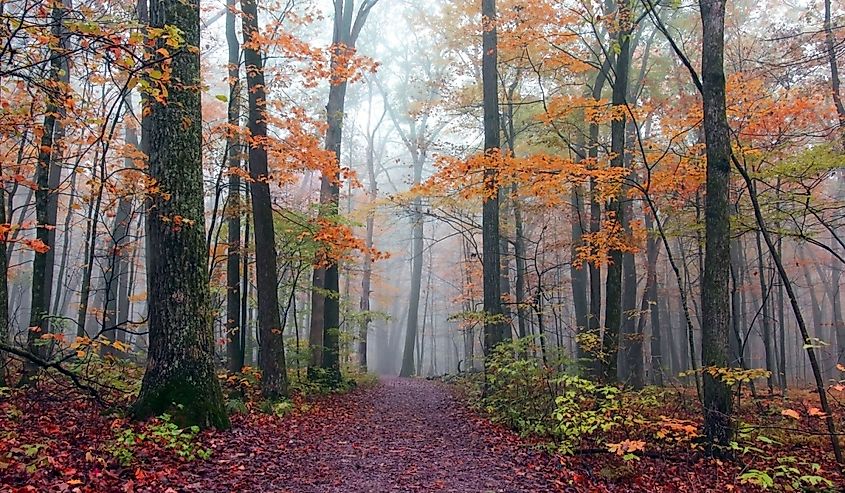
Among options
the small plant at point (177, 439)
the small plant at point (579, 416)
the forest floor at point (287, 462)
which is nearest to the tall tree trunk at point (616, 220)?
the small plant at point (579, 416)

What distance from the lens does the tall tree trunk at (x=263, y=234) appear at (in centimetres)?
1021

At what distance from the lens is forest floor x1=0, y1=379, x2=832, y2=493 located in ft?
15.2

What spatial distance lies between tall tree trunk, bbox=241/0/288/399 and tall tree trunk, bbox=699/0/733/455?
300 inches

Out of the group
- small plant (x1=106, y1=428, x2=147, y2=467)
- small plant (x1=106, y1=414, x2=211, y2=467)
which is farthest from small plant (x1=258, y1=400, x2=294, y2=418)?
small plant (x1=106, y1=428, x2=147, y2=467)

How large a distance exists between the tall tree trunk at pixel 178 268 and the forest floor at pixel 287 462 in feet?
1.57

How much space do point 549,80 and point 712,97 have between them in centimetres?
946

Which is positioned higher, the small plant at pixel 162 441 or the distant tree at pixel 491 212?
the distant tree at pixel 491 212

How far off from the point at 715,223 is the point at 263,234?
8027 millimetres

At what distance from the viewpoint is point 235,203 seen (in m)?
11.6

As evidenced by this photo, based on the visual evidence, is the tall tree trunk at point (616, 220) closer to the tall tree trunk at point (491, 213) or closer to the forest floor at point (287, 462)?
the tall tree trunk at point (491, 213)

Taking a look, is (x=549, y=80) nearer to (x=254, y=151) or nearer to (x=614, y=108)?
(x=614, y=108)

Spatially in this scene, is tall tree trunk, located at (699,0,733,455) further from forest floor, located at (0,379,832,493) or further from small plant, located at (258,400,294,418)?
small plant, located at (258,400,294,418)

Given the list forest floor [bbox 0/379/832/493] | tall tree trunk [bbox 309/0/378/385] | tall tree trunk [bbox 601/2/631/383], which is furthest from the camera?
tall tree trunk [bbox 309/0/378/385]

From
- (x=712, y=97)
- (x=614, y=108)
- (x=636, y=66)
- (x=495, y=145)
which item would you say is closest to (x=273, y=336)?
(x=495, y=145)
